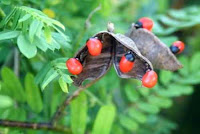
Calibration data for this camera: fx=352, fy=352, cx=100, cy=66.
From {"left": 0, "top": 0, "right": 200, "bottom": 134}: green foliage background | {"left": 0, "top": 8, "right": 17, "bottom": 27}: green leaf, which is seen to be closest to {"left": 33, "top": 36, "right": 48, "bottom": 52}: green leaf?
{"left": 0, "top": 0, "right": 200, "bottom": 134}: green foliage background

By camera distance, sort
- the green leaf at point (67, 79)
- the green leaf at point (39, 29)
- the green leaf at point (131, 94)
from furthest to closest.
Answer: the green leaf at point (131, 94) → the green leaf at point (67, 79) → the green leaf at point (39, 29)


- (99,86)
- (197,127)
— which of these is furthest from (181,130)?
(99,86)

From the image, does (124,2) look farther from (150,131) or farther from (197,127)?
(197,127)

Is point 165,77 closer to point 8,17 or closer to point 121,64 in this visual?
point 121,64

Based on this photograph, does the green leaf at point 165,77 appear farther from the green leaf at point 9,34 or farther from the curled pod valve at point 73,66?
the green leaf at point 9,34

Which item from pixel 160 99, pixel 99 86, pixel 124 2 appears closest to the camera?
pixel 99 86

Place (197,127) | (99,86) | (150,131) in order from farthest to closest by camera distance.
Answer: (197,127) → (150,131) → (99,86)

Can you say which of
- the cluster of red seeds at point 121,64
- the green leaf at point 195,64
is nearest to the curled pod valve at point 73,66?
the cluster of red seeds at point 121,64
